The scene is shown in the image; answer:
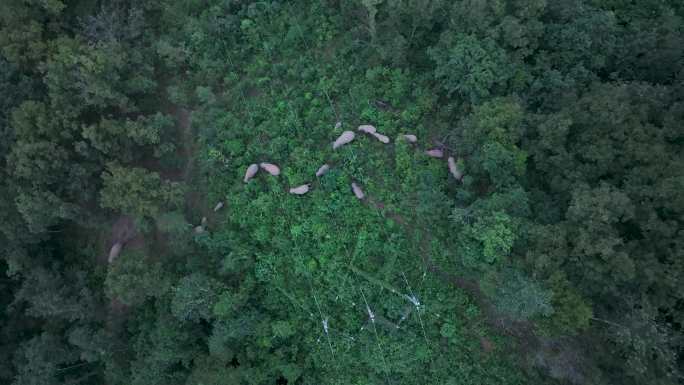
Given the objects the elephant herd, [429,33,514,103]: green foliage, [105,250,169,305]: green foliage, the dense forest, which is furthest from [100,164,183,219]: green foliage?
[429,33,514,103]: green foliage

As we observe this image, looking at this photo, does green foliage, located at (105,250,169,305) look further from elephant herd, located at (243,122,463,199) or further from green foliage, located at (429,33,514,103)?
green foliage, located at (429,33,514,103)

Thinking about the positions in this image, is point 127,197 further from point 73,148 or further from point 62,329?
point 62,329

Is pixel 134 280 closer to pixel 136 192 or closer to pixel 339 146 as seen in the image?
pixel 136 192

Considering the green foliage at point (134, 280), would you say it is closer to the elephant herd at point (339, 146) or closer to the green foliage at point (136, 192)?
the green foliage at point (136, 192)

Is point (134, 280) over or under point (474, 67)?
under

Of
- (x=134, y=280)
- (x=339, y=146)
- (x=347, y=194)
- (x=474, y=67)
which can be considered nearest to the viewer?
(x=134, y=280)

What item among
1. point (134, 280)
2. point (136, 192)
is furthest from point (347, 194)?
point (134, 280)

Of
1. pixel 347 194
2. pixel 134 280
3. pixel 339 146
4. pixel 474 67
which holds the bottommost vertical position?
pixel 134 280

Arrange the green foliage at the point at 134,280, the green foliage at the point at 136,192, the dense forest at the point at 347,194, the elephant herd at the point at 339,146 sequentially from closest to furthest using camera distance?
the dense forest at the point at 347,194
the green foliage at the point at 134,280
the green foliage at the point at 136,192
the elephant herd at the point at 339,146

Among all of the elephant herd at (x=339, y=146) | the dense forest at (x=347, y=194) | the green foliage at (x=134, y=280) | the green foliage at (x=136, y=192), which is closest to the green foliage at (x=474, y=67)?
the dense forest at (x=347, y=194)
